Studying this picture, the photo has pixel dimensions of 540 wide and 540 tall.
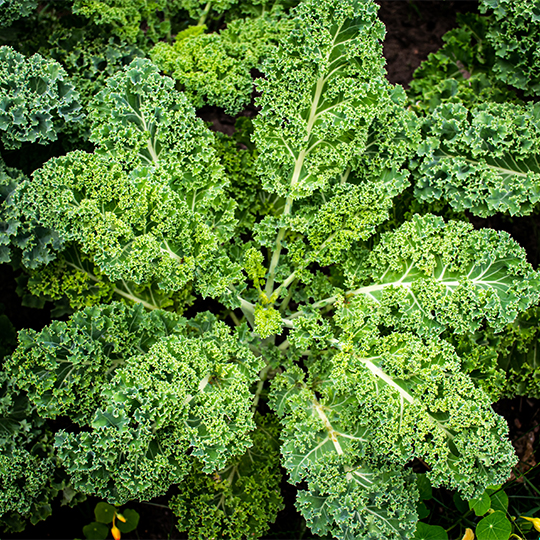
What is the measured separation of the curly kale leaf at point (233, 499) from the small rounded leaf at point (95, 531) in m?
0.92

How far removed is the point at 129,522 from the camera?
15.7ft

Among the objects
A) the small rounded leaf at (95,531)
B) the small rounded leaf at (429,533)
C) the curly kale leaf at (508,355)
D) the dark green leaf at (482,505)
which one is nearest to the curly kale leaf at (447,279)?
the curly kale leaf at (508,355)

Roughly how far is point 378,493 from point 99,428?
2.04 meters

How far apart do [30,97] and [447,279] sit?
3513 mm

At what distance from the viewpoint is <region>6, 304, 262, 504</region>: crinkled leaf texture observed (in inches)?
138

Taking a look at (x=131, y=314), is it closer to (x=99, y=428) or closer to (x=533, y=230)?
(x=99, y=428)

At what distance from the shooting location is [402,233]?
13.4ft

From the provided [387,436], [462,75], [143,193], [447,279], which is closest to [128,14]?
[143,193]

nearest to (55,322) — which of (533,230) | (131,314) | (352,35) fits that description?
(131,314)

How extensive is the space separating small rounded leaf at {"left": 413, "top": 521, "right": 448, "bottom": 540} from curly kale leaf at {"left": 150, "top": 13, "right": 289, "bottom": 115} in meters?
3.95

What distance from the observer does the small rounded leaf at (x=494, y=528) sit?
4094mm

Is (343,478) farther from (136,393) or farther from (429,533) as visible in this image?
(136,393)

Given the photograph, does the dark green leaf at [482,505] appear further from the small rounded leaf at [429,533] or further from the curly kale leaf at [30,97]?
the curly kale leaf at [30,97]

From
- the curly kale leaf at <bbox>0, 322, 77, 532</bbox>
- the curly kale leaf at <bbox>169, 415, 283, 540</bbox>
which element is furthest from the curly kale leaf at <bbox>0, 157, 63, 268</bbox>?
the curly kale leaf at <bbox>169, 415, 283, 540</bbox>
